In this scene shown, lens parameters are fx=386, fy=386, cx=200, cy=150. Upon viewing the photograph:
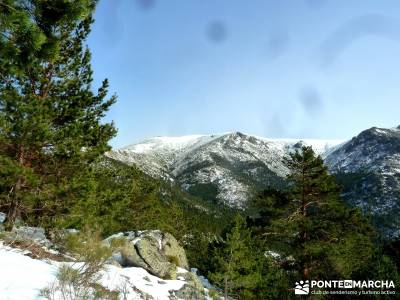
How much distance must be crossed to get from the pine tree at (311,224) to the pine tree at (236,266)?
232cm

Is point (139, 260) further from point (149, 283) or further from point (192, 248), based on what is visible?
point (192, 248)

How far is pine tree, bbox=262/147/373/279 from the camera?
2409 cm

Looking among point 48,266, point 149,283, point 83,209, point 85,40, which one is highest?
point 85,40

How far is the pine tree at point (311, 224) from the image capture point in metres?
24.1

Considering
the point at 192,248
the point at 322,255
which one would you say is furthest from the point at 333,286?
the point at 192,248

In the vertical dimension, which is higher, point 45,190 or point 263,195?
point 263,195

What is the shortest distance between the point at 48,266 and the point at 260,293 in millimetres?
23630

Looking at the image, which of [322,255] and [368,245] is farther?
[368,245]

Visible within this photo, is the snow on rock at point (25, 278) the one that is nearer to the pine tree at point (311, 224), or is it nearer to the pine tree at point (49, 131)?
the pine tree at point (49, 131)

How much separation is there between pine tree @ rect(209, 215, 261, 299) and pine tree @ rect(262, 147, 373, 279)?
Result: 2320 mm

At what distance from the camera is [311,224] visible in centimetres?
2411

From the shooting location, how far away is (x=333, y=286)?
26.8 meters

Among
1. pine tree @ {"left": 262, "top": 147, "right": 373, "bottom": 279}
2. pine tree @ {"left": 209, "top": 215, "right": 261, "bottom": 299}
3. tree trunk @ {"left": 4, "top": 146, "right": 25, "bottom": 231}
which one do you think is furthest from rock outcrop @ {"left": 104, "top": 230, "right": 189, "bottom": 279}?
pine tree @ {"left": 262, "top": 147, "right": 373, "bottom": 279}

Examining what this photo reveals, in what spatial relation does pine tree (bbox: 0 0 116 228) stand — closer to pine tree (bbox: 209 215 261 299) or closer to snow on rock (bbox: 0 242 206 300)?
snow on rock (bbox: 0 242 206 300)
